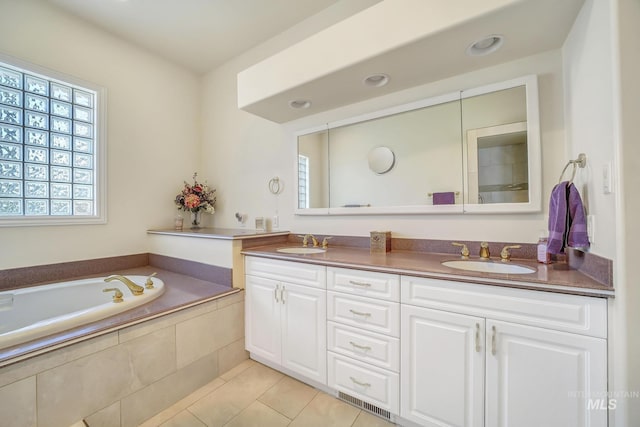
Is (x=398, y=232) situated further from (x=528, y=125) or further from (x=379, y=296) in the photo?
(x=528, y=125)

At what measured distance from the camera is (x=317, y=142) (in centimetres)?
235

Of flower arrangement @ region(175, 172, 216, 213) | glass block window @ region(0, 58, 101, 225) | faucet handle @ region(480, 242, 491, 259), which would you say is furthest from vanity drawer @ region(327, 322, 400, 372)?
glass block window @ region(0, 58, 101, 225)

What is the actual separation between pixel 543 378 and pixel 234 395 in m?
1.70

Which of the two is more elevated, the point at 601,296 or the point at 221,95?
the point at 221,95

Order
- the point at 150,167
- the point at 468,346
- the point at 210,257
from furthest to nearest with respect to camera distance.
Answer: the point at 150,167 → the point at 210,257 → the point at 468,346

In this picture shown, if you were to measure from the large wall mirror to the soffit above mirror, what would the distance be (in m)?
0.21

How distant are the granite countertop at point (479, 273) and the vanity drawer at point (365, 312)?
0.63ft

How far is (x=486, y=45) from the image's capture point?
54.9 inches

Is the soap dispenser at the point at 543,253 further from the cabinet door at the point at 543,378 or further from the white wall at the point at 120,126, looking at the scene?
the white wall at the point at 120,126

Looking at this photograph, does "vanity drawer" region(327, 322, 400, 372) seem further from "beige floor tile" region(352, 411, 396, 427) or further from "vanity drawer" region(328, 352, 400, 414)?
"beige floor tile" region(352, 411, 396, 427)

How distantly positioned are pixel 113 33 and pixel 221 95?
3.63 ft

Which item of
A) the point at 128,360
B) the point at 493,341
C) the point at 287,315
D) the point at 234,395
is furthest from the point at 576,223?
the point at 128,360

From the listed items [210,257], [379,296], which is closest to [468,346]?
[379,296]

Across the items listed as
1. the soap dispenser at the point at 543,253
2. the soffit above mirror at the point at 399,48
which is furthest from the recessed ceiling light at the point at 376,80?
the soap dispenser at the point at 543,253
